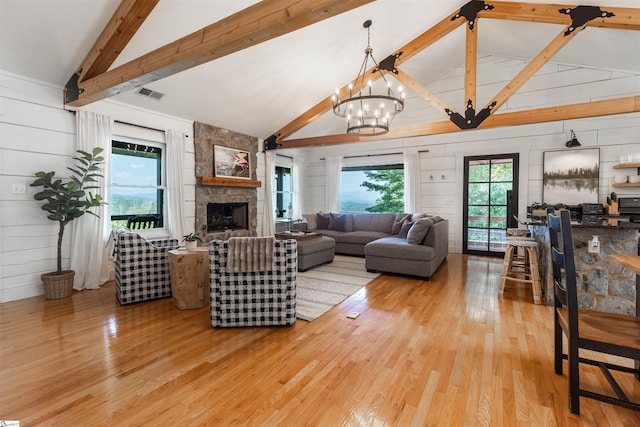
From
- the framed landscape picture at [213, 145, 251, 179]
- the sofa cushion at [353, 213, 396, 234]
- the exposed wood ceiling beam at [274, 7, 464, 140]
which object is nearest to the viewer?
the exposed wood ceiling beam at [274, 7, 464, 140]

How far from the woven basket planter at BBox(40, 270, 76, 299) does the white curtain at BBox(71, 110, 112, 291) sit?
0.91 feet

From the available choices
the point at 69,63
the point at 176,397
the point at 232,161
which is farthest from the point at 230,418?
the point at 232,161

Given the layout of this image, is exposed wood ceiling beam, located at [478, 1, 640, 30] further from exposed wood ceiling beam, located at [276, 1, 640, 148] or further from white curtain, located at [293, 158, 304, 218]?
white curtain, located at [293, 158, 304, 218]

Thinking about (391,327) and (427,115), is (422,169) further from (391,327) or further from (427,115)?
(391,327)

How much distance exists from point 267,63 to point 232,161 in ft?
7.19

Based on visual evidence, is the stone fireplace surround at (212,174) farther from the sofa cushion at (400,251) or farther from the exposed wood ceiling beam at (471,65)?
the exposed wood ceiling beam at (471,65)

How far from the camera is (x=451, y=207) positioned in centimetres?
645

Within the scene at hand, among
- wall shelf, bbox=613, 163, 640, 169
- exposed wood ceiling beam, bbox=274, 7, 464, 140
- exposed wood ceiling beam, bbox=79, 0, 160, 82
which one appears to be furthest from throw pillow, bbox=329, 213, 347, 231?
wall shelf, bbox=613, 163, 640, 169

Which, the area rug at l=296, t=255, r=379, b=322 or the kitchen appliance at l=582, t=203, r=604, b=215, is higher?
the kitchen appliance at l=582, t=203, r=604, b=215

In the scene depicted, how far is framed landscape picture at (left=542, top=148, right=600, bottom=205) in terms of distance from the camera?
203 inches

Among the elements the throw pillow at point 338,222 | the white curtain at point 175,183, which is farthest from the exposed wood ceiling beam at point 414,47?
the white curtain at point 175,183

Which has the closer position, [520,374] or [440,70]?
[520,374]

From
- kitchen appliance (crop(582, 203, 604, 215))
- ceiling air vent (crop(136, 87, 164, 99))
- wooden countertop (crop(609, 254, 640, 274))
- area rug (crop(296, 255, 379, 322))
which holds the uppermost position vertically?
ceiling air vent (crop(136, 87, 164, 99))

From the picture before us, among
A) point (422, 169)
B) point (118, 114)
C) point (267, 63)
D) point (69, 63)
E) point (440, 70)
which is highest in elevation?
point (440, 70)
